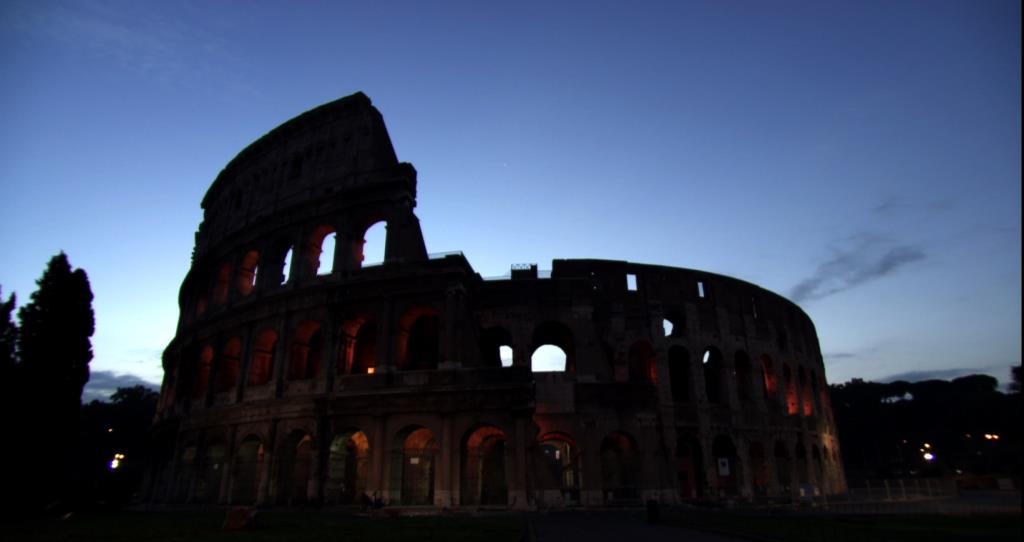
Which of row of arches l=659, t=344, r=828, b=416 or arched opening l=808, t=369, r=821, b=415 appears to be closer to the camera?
row of arches l=659, t=344, r=828, b=416

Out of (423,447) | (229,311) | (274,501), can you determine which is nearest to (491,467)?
(423,447)

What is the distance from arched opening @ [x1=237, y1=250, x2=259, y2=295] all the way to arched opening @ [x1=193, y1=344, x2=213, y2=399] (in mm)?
3987

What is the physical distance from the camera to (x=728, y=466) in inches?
1166

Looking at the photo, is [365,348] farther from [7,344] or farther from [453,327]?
[7,344]

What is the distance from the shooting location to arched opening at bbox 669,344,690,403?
33947mm

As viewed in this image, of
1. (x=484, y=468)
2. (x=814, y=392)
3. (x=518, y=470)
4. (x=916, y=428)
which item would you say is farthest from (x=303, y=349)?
(x=916, y=428)

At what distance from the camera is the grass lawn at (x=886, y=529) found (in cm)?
941

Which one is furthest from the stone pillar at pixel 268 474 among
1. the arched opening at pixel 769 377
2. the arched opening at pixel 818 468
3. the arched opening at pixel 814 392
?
the arched opening at pixel 814 392

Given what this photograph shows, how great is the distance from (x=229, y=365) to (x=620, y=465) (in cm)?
2266

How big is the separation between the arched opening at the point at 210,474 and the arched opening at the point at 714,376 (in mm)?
26936

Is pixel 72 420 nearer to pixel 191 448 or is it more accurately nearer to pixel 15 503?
pixel 15 503

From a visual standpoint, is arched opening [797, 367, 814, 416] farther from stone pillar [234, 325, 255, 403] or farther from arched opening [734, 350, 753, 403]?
stone pillar [234, 325, 255, 403]

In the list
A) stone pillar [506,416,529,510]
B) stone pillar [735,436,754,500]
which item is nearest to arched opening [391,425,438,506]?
stone pillar [506,416,529,510]

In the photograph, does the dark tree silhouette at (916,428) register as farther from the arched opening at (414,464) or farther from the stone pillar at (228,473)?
A: the stone pillar at (228,473)
